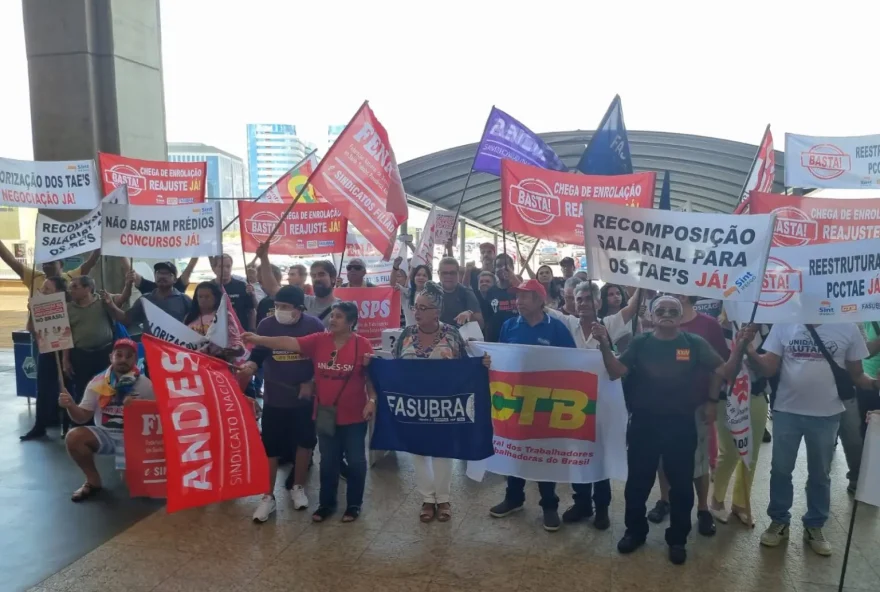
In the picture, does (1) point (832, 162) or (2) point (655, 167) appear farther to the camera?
(2) point (655, 167)

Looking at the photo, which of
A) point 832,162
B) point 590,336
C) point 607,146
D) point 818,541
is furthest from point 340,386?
point 832,162

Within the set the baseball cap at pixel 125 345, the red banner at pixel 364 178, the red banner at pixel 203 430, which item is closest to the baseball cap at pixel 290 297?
the red banner at pixel 203 430

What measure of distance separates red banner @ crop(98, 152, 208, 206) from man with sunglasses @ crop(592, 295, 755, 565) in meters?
5.47

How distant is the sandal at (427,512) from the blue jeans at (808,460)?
2420mm

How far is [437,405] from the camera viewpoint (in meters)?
4.79

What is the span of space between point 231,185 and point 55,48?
42.4 ft

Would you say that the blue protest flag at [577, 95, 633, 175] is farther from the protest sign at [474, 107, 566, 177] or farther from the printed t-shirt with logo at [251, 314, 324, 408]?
the printed t-shirt with logo at [251, 314, 324, 408]

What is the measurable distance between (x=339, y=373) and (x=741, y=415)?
2915mm

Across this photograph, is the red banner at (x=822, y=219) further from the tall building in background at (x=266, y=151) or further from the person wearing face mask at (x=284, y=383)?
the tall building in background at (x=266, y=151)

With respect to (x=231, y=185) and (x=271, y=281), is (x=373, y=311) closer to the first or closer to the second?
(x=271, y=281)

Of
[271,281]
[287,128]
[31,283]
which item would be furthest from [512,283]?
[287,128]

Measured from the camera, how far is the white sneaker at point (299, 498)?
511 centimetres

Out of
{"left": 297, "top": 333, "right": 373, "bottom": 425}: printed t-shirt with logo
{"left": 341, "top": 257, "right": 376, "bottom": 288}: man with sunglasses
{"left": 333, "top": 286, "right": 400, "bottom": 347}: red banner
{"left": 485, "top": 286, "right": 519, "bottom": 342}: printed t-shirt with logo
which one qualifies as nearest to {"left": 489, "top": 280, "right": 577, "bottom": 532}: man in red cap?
{"left": 297, "top": 333, "right": 373, "bottom": 425}: printed t-shirt with logo

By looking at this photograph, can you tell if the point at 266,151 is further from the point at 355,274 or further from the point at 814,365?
the point at 814,365
